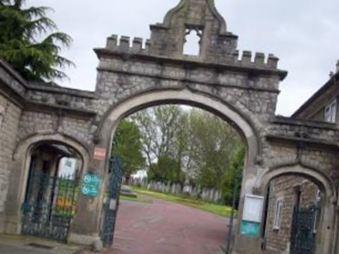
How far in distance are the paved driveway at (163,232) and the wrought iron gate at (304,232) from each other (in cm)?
393

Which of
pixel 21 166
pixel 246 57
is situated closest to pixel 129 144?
pixel 21 166

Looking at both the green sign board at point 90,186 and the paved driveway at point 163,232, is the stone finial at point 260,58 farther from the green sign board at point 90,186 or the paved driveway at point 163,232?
the paved driveway at point 163,232

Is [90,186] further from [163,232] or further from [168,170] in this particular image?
[168,170]

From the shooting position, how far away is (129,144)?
66.5m

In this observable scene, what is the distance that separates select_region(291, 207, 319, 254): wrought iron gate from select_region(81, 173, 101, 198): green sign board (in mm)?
6994

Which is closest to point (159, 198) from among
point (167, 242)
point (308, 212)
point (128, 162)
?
point (128, 162)

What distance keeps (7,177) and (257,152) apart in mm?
7892

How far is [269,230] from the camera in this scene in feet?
109

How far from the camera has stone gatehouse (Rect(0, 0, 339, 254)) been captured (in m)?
20.3

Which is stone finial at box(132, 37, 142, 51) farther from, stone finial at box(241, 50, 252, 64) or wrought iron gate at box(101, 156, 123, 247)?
wrought iron gate at box(101, 156, 123, 247)

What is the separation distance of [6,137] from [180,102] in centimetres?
565

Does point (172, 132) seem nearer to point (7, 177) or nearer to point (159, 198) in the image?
point (159, 198)

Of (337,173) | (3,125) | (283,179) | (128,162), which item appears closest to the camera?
(3,125)

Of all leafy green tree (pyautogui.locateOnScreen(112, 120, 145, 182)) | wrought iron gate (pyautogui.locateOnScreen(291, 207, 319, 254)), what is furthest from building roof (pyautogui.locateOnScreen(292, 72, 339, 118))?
leafy green tree (pyautogui.locateOnScreen(112, 120, 145, 182))
